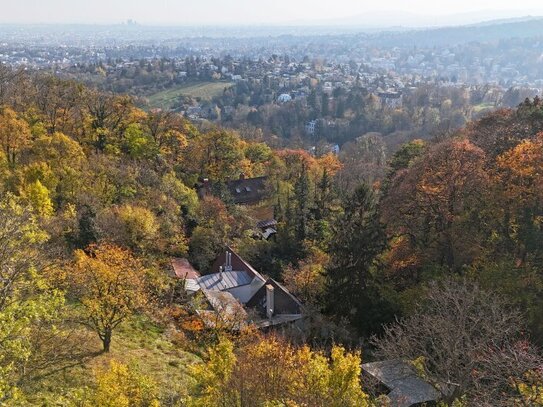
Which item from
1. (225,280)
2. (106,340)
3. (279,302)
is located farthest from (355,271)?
(106,340)

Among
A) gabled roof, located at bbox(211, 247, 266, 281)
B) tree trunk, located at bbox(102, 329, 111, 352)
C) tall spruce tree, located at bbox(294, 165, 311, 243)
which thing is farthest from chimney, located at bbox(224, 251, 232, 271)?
tree trunk, located at bbox(102, 329, 111, 352)

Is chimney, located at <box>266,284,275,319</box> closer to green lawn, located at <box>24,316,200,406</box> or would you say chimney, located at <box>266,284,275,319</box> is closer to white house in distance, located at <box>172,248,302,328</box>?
white house in distance, located at <box>172,248,302,328</box>

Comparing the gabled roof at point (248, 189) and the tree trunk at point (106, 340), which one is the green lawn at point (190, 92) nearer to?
the gabled roof at point (248, 189)

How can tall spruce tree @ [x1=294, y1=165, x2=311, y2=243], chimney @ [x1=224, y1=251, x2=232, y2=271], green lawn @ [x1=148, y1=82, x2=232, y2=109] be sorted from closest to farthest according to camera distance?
chimney @ [x1=224, y1=251, x2=232, y2=271] < tall spruce tree @ [x1=294, y1=165, x2=311, y2=243] < green lawn @ [x1=148, y1=82, x2=232, y2=109]

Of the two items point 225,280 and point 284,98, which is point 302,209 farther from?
point 284,98

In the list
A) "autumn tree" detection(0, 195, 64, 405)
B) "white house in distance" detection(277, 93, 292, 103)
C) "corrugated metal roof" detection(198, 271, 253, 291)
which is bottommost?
"corrugated metal roof" detection(198, 271, 253, 291)

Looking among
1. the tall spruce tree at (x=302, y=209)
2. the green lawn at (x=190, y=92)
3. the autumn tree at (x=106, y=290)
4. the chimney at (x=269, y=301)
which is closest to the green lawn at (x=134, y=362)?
the autumn tree at (x=106, y=290)
